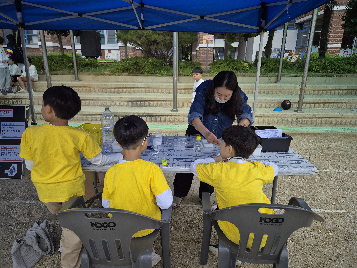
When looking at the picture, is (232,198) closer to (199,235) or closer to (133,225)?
(133,225)

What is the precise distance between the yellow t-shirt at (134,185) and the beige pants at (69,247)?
0.61 m

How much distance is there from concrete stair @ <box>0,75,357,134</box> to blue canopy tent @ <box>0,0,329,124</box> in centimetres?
308

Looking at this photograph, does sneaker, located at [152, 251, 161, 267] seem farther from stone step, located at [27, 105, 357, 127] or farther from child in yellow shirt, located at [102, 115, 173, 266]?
stone step, located at [27, 105, 357, 127]

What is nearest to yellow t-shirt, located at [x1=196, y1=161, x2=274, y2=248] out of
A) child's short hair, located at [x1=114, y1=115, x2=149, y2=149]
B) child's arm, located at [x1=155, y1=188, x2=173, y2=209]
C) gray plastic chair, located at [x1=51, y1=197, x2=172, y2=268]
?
child's arm, located at [x1=155, y1=188, x2=173, y2=209]

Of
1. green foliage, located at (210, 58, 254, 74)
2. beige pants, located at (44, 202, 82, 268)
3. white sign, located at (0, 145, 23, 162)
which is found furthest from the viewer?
green foliage, located at (210, 58, 254, 74)

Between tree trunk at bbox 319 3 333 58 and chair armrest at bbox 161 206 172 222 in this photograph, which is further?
tree trunk at bbox 319 3 333 58

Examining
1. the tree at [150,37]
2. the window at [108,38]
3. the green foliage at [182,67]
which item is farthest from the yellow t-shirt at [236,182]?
the window at [108,38]

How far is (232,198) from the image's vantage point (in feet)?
5.18

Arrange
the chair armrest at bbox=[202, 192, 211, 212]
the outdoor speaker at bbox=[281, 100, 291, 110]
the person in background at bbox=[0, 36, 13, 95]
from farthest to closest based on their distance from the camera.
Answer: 1. the person in background at bbox=[0, 36, 13, 95]
2. the outdoor speaker at bbox=[281, 100, 291, 110]
3. the chair armrest at bbox=[202, 192, 211, 212]

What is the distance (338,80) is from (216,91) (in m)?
8.47

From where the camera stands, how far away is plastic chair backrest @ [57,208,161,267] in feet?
4.17

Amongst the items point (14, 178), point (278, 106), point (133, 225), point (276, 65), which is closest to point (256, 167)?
point (133, 225)

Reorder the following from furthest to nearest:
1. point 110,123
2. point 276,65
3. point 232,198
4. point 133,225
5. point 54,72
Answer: point 276,65 < point 54,72 < point 110,123 < point 232,198 < point 133,225

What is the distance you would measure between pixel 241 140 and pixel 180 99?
6024mm
